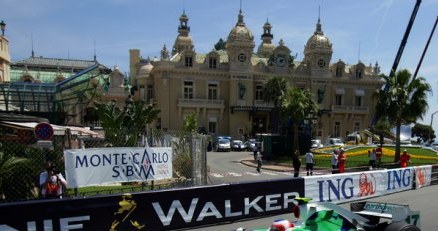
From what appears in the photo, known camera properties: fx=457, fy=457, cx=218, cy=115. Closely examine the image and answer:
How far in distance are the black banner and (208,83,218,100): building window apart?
167ft

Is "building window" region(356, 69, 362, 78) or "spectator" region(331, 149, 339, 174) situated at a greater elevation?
"building window" region(356, 69, 362, 78)

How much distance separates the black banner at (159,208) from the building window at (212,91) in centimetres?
5099

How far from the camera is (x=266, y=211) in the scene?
39.2 ft

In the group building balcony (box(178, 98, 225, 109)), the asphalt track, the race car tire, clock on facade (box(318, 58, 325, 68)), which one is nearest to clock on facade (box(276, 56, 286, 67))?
clock on facade (box(318, 58, 325, 68))

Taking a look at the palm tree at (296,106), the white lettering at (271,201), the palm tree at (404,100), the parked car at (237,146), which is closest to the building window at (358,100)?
the parked car at (237,146)

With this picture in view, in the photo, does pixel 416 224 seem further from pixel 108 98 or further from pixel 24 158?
pixel 108 98

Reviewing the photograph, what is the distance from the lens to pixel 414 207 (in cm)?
1368

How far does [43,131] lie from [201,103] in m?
51.5

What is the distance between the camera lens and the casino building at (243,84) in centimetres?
6156

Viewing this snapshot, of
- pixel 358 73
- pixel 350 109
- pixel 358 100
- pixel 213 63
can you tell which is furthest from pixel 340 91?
pixel 213 63

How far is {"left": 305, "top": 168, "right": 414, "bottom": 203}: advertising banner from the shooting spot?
13.4 m

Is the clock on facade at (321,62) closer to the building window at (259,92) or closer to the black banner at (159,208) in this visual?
the building window at (259,92)

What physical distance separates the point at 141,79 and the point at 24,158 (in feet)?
176

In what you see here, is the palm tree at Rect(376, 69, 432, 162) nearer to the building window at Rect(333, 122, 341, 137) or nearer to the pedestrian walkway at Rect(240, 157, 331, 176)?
the pedestrian walkway at Rect(240, 157, 331, 176)
